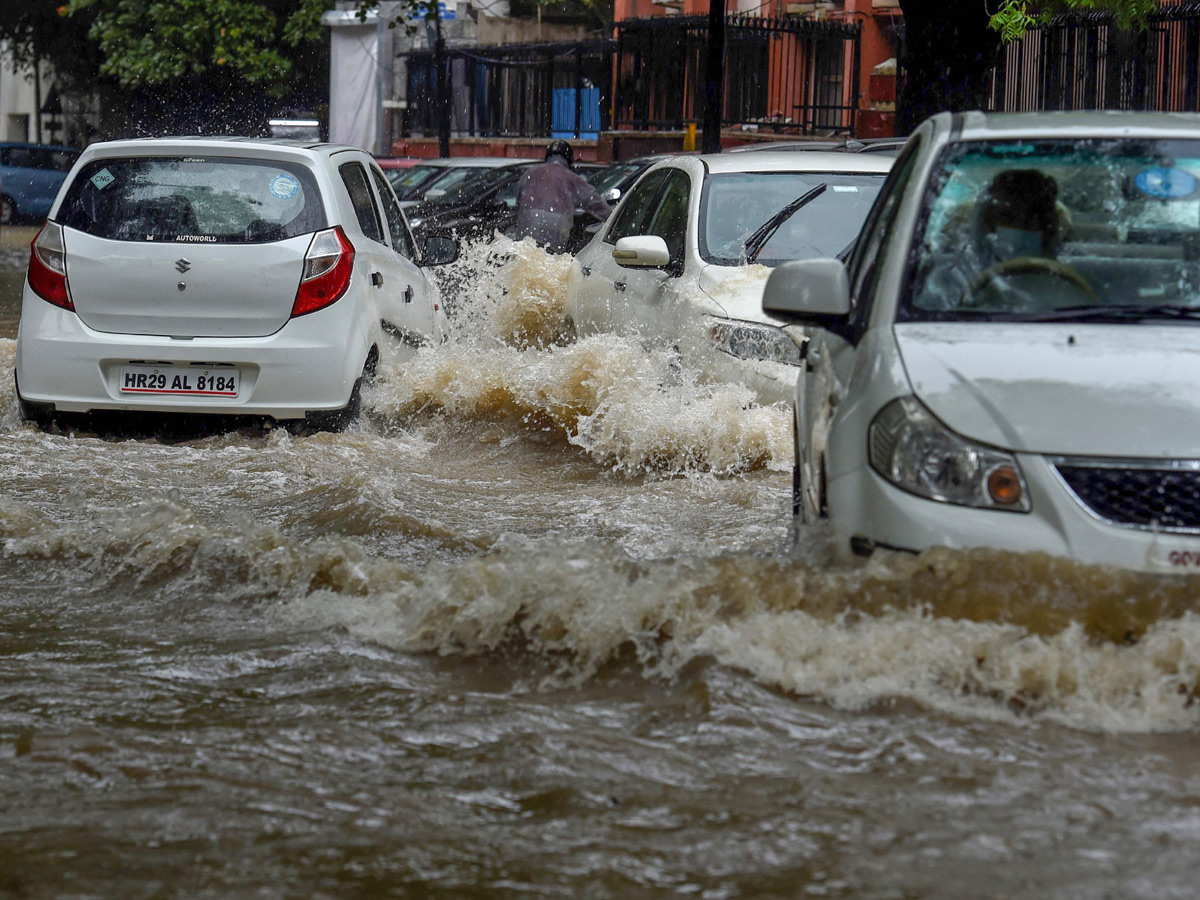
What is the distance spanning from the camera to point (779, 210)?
8.48m

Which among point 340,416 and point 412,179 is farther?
point 412,179

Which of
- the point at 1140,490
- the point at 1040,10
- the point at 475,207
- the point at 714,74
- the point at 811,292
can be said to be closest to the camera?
the point at 1140,490

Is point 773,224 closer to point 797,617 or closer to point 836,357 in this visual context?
point 836,357

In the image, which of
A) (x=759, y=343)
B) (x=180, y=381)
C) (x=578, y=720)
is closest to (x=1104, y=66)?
(x=759, y=343)

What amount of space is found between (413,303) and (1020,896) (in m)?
6.65

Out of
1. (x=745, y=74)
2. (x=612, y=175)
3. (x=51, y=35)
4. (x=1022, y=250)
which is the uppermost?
(x=51, y=35)

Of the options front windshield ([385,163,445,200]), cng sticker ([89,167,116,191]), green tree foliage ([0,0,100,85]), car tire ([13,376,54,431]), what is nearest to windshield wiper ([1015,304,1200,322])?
cng sticker ([89,167,116,191])

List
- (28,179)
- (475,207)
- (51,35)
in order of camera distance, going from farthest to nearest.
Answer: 1. (51,35)
2. (28,179)
3. (475,207)

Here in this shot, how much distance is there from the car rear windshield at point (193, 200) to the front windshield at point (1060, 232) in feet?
12.4

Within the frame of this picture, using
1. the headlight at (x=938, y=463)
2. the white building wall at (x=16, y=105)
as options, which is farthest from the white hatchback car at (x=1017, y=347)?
the white building wall at (x=16, y=105)

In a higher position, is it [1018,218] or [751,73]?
[751,73]

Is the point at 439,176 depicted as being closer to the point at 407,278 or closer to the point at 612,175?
the point at 612,175

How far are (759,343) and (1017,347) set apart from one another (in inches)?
132

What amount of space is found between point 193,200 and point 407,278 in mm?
1625
